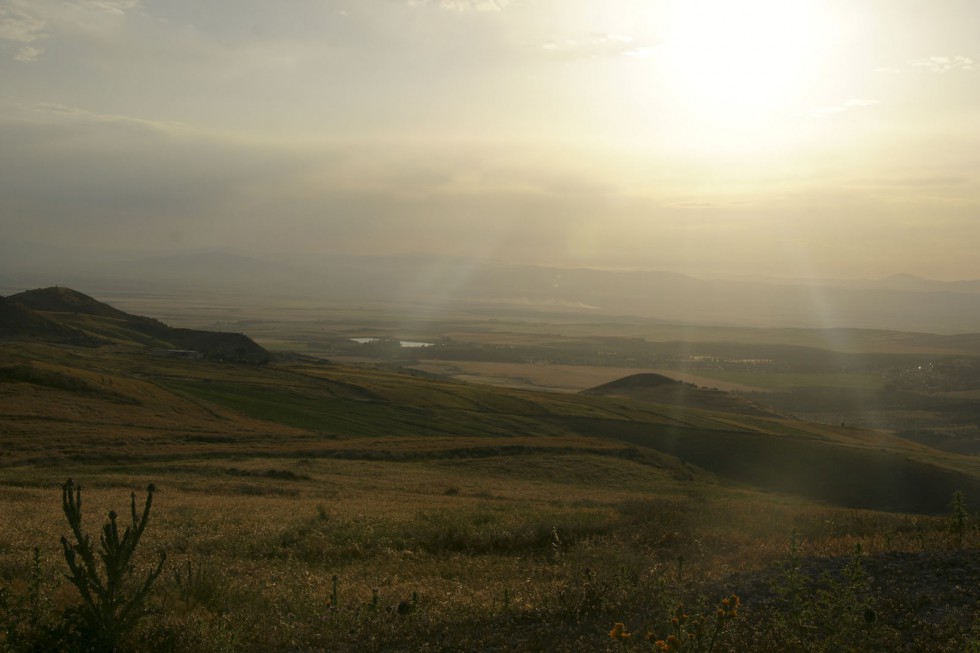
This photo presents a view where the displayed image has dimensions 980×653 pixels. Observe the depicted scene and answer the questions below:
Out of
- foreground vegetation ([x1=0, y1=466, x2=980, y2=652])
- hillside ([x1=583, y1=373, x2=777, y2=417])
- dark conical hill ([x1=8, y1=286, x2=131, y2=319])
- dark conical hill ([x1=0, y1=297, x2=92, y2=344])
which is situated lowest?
hillside ([x1=583, y1=373, x2=777, y2=417])

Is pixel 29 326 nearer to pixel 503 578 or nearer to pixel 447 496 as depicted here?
pixel 447 496

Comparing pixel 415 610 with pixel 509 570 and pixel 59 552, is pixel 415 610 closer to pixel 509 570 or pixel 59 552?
pixel 509 570

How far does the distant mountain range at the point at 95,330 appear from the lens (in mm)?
93125

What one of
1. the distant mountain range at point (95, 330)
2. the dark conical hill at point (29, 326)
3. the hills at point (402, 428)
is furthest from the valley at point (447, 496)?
the distant mountain range at point (95, 330)

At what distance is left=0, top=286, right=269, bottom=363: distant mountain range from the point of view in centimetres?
9312

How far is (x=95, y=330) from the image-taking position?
104 metres

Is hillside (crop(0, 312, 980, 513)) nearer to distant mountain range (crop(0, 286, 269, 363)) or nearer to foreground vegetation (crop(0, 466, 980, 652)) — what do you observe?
distant mountain range (crop(0, 286, 269, 363))

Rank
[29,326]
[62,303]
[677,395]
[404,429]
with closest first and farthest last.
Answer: [404,429] < [29,326] < [677,395] < [62,303]

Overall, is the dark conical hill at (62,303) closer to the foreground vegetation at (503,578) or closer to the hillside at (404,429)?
the hillside at (404,429)

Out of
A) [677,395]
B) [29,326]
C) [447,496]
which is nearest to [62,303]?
[29,326]

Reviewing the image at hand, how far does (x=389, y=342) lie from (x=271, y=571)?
537 ft

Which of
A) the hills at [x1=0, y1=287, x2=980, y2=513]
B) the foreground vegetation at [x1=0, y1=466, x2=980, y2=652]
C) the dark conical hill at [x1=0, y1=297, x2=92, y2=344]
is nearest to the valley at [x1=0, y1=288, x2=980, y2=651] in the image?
the foreground vegetation at [x1=0, y1=466, x2=980, y2=652]

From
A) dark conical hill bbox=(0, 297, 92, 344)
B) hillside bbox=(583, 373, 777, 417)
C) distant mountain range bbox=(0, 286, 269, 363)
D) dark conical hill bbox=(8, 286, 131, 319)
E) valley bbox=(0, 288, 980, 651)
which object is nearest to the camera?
valley bbox=(0, 288, 980, 651)

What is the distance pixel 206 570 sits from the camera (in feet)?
36.5
